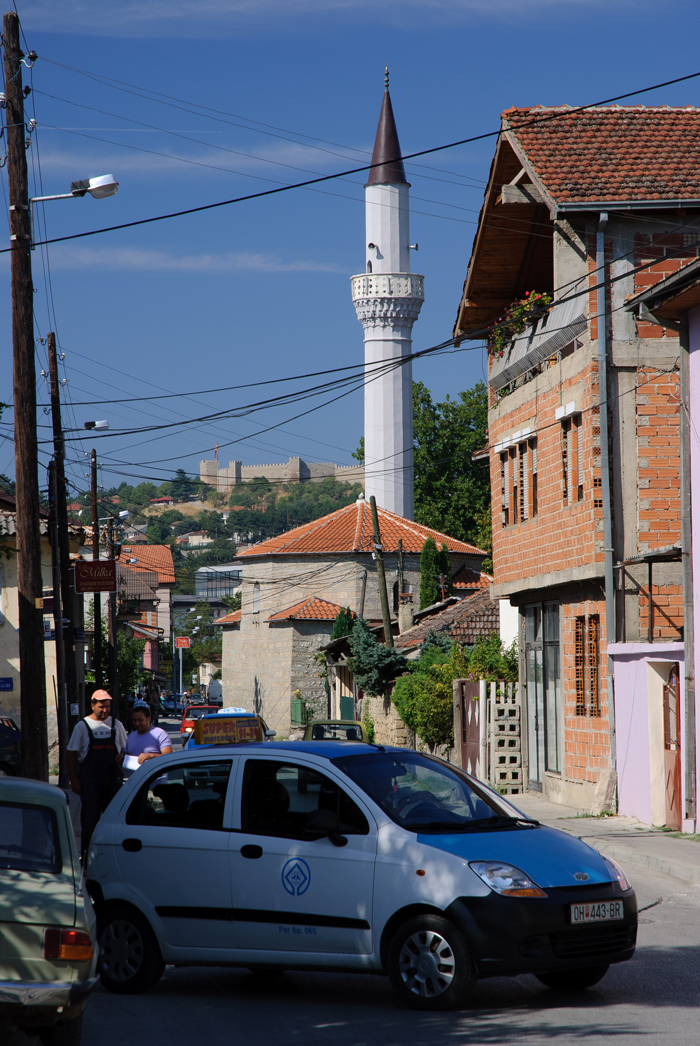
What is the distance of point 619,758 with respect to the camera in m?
19.1

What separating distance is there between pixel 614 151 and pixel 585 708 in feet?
31.6

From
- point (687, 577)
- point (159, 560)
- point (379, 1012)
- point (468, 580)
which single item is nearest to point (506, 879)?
point (379, 1012)

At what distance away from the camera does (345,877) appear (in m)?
7.48

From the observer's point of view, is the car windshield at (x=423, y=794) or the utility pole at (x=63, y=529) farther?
the utility pole at (x=63, y=529)

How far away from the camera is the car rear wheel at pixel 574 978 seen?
760cm

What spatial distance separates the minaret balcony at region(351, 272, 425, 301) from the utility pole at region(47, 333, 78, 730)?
156 ft

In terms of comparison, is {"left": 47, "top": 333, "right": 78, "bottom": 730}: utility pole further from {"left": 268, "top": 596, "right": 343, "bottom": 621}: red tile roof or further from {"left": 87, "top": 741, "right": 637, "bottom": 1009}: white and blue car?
{"left": 268, "top": 596, "right": 343, "bottom": 621}: red tile roof

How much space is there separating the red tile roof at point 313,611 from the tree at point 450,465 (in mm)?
13232

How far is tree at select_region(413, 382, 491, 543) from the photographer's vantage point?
75.0 metres

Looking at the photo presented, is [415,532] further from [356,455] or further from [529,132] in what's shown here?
[529,132]

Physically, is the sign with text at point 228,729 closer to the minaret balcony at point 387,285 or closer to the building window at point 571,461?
the building window at point 571,461

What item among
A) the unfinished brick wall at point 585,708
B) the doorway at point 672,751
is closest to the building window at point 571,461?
the unfinished brick wall at point 585,708

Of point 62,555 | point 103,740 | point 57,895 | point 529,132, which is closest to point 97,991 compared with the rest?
point 57,895

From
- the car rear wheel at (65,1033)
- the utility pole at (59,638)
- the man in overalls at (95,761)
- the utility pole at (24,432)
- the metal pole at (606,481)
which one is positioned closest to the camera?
the car rear wheel at (65,1033)
